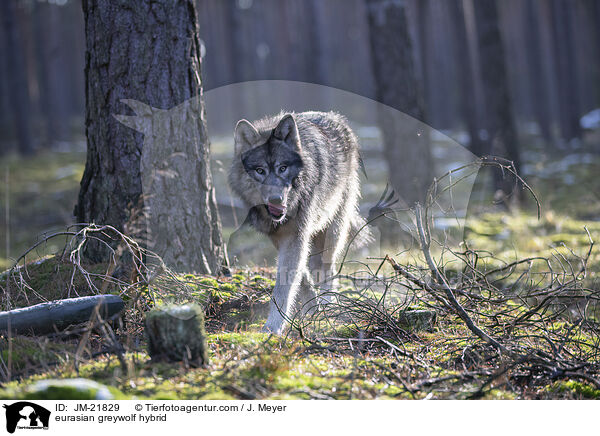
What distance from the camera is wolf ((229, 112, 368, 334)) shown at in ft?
14.9

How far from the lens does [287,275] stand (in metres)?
4.66

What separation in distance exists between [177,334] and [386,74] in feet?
24.2

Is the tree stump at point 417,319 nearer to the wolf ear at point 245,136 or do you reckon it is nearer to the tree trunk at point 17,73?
the wolf ear at point 245,136

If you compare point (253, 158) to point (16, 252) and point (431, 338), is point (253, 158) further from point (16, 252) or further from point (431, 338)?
point (16, 252)

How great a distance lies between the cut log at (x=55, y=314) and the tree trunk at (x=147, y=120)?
1122mm

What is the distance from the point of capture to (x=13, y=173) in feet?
69.5

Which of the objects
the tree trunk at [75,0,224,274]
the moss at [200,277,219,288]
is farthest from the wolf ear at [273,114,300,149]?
the moss at [200,277,219,288]

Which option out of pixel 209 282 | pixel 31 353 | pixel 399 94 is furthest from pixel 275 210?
pixel 399 94

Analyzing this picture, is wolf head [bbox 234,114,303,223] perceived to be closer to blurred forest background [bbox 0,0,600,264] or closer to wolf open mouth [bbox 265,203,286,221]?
wolf open mouth [bbox 265,203,286,221]

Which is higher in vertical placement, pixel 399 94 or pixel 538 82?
pixel 538 82

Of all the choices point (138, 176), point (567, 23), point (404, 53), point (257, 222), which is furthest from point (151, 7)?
point (567, 23)

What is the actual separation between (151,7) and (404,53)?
567 centimetres
